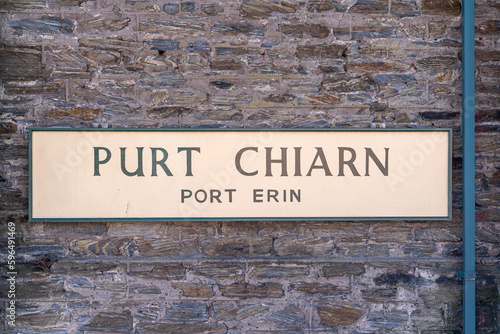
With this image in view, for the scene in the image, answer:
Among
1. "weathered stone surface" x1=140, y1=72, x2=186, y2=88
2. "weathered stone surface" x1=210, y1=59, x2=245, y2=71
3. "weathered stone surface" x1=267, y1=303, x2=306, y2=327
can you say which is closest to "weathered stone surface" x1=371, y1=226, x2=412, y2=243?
"weathered stone surface" x1=267, y1=303, x2=306, y2=327

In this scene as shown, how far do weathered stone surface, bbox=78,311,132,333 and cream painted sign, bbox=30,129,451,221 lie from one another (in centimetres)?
71

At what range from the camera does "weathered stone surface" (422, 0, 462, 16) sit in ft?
9.50

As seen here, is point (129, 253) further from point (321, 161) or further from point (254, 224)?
point (321, 161)

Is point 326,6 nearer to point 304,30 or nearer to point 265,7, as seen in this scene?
point 304,30

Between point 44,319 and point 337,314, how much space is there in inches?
84.2

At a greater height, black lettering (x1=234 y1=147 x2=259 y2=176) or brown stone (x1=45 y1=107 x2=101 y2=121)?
brown stone (x1=45 y1=107 x2=101 y2=121)

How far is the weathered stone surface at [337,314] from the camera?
9.44 feet

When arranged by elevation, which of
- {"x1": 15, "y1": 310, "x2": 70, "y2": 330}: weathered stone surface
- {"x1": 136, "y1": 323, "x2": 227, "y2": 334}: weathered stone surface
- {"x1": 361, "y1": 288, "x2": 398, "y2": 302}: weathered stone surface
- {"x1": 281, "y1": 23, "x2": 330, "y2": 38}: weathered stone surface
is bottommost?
{"x1": 136, "y1": 323, "x2": 227, "y2": 334}: weathered stone surface

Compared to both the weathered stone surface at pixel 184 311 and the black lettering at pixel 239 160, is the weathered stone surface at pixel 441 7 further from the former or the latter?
the weathered stone surface at pixel 184 311

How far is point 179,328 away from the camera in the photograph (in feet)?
9.42

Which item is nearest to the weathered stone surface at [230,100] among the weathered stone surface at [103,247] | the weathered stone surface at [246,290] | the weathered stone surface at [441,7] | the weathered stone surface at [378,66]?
the weathered stone surface at [378,66]

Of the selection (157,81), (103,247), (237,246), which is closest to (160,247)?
(103,247)

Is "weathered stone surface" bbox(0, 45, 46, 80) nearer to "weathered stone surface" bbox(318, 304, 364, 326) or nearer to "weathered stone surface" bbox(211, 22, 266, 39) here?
"weathered stone surface" bbox(211, 22, 266, 39)

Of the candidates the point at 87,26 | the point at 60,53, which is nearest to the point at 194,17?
the point at 87,26
